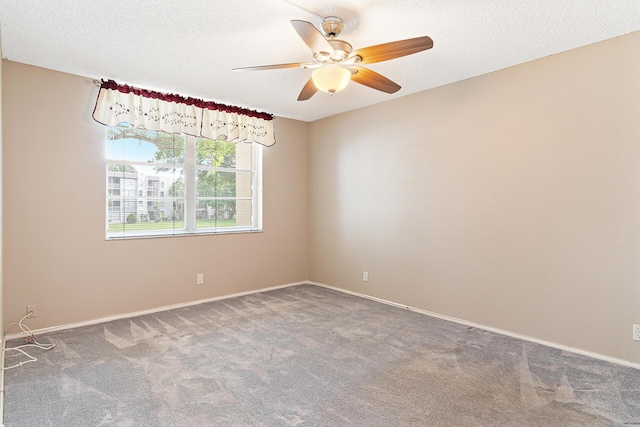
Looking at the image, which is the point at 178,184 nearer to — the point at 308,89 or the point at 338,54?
the point at 308,89

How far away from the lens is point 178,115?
3.90 m

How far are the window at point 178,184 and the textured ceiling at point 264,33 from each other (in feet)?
2.48

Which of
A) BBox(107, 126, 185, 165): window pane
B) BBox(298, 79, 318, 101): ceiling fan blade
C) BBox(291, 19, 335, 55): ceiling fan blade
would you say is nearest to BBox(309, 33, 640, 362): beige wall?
BBox(298, 79, 318, 101): ceiling fan blade

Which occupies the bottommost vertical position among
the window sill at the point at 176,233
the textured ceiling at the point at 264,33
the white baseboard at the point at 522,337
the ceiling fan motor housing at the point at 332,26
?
the white baseboard at the point at 522,337

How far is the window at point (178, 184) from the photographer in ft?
12.3

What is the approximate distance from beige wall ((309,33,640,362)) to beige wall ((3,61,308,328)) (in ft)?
7.79

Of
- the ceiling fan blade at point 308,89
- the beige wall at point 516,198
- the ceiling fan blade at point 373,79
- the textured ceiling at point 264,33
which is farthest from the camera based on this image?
the ceiling fan blade at point 308,89

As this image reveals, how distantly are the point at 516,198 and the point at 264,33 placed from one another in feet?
8.28

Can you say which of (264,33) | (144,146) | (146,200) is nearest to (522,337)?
(264,33)

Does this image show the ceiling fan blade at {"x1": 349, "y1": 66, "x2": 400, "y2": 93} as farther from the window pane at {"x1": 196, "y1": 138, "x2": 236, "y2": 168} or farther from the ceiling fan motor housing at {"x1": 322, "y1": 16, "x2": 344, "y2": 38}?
the window pane at {"x1": 196, "y1": 138, "x2": 236, "y2": 168}

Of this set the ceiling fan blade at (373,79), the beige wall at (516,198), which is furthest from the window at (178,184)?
the ceiling fan blade at (373,79)

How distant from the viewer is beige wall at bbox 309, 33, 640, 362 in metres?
2.66

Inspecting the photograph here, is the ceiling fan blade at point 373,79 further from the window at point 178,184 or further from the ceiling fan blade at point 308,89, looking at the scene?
the window at point 178,184

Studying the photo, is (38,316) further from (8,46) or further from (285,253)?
(285,253)
